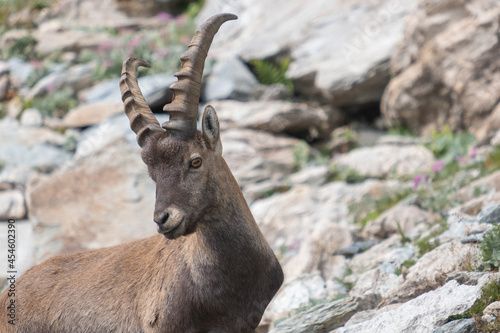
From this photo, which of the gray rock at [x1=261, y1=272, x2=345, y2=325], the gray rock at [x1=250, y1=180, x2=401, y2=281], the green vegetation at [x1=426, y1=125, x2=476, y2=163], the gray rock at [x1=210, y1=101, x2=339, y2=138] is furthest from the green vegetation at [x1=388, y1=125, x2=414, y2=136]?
the gray rock at [x1=261, y1=272, x2=345, y2=325]

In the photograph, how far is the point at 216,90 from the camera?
18141mm

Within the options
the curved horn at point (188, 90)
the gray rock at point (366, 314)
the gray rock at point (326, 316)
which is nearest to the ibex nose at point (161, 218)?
the curved horn at point (188, 90)

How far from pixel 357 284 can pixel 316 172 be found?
22.3 feet

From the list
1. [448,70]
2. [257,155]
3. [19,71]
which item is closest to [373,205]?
[257,155]

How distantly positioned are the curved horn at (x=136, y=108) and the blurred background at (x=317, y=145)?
2.93 meters

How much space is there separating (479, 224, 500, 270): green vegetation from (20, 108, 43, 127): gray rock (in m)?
15.2

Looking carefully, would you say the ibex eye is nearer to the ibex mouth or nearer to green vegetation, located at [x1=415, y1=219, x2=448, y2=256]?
the ibex mouth

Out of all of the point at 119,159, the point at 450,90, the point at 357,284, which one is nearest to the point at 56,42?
the point at 119,159

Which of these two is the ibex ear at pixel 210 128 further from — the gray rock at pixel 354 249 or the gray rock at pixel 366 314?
the gray rock at pixel 354 249

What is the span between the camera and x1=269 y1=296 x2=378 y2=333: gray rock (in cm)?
694

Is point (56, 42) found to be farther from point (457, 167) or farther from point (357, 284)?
point (357, 284)

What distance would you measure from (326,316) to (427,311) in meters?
1.55

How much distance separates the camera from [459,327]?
5.36 m

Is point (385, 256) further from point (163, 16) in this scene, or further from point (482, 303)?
point (163, 16)
